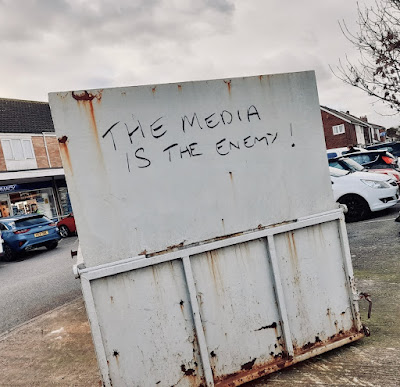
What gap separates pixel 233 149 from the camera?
2.60 meters

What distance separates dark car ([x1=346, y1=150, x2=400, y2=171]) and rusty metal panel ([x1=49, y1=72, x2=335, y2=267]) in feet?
31.4

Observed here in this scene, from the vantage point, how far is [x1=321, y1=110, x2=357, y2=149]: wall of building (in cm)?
4166

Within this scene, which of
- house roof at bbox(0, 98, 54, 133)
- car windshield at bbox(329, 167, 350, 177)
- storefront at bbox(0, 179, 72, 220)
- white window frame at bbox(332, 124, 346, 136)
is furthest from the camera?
white window frame at bbox(332, 124, 346, 136)

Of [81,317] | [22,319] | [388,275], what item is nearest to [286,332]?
[388,275]

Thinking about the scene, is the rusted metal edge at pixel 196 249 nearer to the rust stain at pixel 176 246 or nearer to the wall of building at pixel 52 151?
the rust stain at pixel 176 246

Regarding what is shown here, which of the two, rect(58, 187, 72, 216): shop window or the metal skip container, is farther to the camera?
rect(58, 187, 72, 216): shop window

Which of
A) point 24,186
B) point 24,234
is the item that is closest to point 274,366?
point 24,234

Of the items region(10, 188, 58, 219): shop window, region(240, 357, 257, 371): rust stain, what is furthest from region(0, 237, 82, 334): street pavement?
region(10, 188, 58, 219): shop window

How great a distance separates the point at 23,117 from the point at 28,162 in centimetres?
358

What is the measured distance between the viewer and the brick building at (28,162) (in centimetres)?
2170

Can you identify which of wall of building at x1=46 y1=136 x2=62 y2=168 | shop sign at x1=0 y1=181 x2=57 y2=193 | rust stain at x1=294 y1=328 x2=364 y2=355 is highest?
wall of building at x1=46 y1=136 x2=62 y2=168

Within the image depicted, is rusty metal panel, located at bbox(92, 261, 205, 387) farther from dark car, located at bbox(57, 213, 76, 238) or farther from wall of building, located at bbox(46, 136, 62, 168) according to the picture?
wall of building, located at bbox(46, 136, 62, 168)

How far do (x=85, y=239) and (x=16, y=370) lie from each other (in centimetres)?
226

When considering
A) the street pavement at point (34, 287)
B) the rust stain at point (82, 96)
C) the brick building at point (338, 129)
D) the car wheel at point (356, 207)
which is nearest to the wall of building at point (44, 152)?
the street pavement at point (34, 287)
